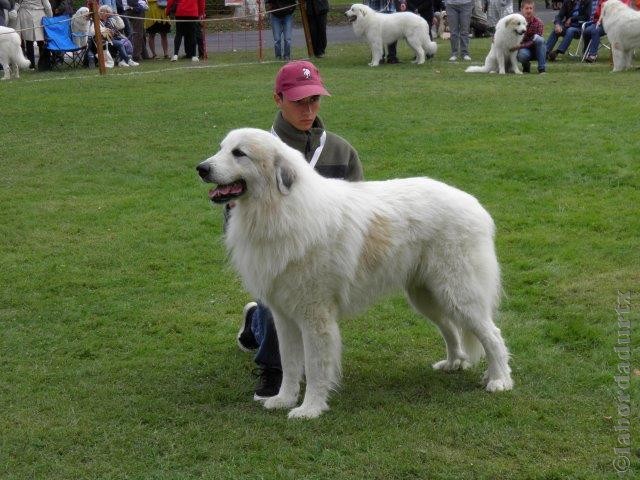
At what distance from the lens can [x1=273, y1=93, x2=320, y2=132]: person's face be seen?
509 cm

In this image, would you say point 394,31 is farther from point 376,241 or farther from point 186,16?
point 376,241

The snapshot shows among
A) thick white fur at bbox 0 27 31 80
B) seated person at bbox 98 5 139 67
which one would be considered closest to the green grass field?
thick white fur at bbox 0 27 31 80

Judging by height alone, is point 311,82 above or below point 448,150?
above

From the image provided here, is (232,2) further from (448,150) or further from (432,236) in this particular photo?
(432,236)

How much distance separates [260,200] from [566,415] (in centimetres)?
195

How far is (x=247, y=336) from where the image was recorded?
5.88 metres

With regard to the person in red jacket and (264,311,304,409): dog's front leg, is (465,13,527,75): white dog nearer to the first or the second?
the person in red jacket

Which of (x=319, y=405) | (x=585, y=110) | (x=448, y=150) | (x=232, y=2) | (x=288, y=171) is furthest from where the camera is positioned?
(x=232, y=2)

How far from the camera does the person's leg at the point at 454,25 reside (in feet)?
60.3

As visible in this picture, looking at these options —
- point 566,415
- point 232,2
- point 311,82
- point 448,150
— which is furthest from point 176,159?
point 232,2

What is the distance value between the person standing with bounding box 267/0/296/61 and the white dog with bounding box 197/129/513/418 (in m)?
14.5

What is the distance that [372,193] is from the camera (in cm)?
495

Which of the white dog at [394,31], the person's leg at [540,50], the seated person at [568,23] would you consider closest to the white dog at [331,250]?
the person's leg at [540,50]

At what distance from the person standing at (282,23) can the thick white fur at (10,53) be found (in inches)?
205
